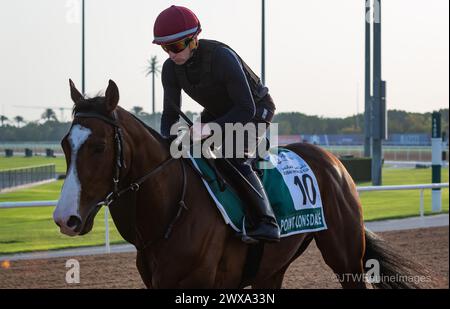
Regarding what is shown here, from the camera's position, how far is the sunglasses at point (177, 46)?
3414 millimetres

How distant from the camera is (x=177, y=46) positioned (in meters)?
3.43

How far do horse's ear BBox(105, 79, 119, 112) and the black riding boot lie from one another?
0.89 metres

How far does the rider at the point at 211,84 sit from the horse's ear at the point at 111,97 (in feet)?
1.43

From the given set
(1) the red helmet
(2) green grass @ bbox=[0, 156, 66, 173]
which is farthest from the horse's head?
(2) green grass @ bbox=[0, 156, 66, 173]

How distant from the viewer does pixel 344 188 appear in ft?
15.0

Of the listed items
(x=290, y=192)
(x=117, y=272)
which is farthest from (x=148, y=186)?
(x=117, y=272)

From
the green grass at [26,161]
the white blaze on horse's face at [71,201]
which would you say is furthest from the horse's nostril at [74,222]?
the green grass at [26,161]

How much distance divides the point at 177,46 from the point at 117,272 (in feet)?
15.1

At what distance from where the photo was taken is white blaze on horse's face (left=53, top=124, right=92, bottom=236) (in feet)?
9.23

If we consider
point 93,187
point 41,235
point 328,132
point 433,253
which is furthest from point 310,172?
point 328,132

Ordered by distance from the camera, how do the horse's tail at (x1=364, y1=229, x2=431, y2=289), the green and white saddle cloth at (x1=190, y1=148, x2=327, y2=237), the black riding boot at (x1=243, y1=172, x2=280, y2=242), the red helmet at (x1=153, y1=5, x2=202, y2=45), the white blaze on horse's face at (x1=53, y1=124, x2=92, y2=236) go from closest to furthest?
1. the white blaze on horse's face at (x1=53, y1=124, x2=92, y2=236)
2. the red helmet at (x1=153, y1=5, x2=202, y2=45)
3. the black riding boot at (x1=243, y1=172, x2=280, y2=242)
4. the green and white saddle cloth at (x1=190, y1=148, x2=327, y2=237)
5. the horse's tail at (x1=364, y1=229, x2=431, y2=289)

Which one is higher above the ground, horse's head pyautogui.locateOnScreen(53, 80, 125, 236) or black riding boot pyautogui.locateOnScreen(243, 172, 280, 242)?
horse's head pyautogui.locateOnScreen(53, 80, 125, 236)

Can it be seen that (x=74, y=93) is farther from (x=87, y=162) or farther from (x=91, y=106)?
(x=87, y=162)

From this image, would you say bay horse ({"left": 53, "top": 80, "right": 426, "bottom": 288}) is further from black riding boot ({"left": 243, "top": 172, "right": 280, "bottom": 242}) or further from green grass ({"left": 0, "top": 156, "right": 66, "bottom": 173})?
green grass ({"left": 0, "top": 156, "right": 66, "bottom": 173})
